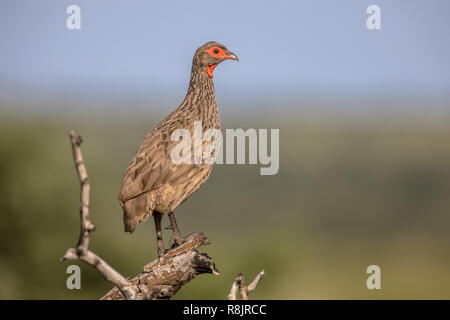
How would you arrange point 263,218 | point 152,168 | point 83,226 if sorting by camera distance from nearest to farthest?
point 83,226 < point 152,168 < point 263,218

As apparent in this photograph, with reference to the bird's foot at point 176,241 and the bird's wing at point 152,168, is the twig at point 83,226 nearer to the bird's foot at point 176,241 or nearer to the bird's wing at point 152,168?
the bird's wing at point 152,168

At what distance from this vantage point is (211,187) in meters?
Result: 137

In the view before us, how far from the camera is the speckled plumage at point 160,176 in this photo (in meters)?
9.01

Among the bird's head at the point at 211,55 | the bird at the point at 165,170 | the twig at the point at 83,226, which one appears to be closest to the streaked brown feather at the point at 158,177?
the bird at the point at 165,170

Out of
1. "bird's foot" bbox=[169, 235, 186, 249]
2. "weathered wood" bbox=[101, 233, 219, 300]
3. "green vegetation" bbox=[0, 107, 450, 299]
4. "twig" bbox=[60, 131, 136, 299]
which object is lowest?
"green vegetation" bbox=[0, 107, 450, 299]

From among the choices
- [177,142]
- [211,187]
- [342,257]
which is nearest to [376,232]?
[342,257]

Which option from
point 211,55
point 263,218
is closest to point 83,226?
point 211,55

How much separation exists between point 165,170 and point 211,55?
80.5 inches

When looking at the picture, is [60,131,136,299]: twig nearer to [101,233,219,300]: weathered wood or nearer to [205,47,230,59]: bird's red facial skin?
[101,233,219,300]: weathered wood

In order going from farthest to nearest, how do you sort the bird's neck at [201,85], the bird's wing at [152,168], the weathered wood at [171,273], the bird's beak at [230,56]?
the bird's neck at [201,85] < the bird's beak at [230,56] < the bird's wing at [152,168] < the weathered wood at [171,273]

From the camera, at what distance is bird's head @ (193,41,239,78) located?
380 inches

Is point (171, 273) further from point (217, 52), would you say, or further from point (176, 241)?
point (217, 52)

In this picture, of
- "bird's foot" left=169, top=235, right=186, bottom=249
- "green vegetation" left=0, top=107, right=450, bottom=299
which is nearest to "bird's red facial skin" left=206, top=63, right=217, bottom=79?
"bird's foot" left=169, top=235, right=186, bottom=249

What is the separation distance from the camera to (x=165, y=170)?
9078mm
